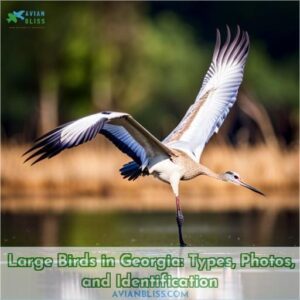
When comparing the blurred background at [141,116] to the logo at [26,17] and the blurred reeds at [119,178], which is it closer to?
the blurred reeds at [119,178]

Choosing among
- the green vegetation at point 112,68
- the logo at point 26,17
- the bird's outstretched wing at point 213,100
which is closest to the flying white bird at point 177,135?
the bird's outstretched wing at point 213,100

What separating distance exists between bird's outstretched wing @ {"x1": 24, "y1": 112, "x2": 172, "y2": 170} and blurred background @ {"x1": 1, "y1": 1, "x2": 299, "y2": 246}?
0.95m

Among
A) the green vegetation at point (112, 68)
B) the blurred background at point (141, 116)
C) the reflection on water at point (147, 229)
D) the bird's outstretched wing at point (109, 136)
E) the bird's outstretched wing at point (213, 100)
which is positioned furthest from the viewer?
the green vegetation at point (112, 68)

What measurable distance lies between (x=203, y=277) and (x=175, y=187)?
1.92 m

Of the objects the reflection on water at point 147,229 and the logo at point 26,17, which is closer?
the reflection on water at point 147,229

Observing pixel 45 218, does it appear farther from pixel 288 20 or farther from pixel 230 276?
pixel 288 20

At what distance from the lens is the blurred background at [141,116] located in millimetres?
14656

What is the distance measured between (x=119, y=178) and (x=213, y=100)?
7585 millimetres

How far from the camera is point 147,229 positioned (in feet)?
45.7

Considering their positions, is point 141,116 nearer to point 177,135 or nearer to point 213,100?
point 213,100

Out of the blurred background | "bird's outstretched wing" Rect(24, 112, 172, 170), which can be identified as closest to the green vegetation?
the blurred background

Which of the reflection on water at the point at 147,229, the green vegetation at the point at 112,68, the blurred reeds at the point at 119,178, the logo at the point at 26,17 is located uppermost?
the green vegetation at the point at 112,68

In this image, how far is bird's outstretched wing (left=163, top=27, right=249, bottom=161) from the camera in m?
12.2

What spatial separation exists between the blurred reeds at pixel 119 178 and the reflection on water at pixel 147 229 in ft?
10.2
